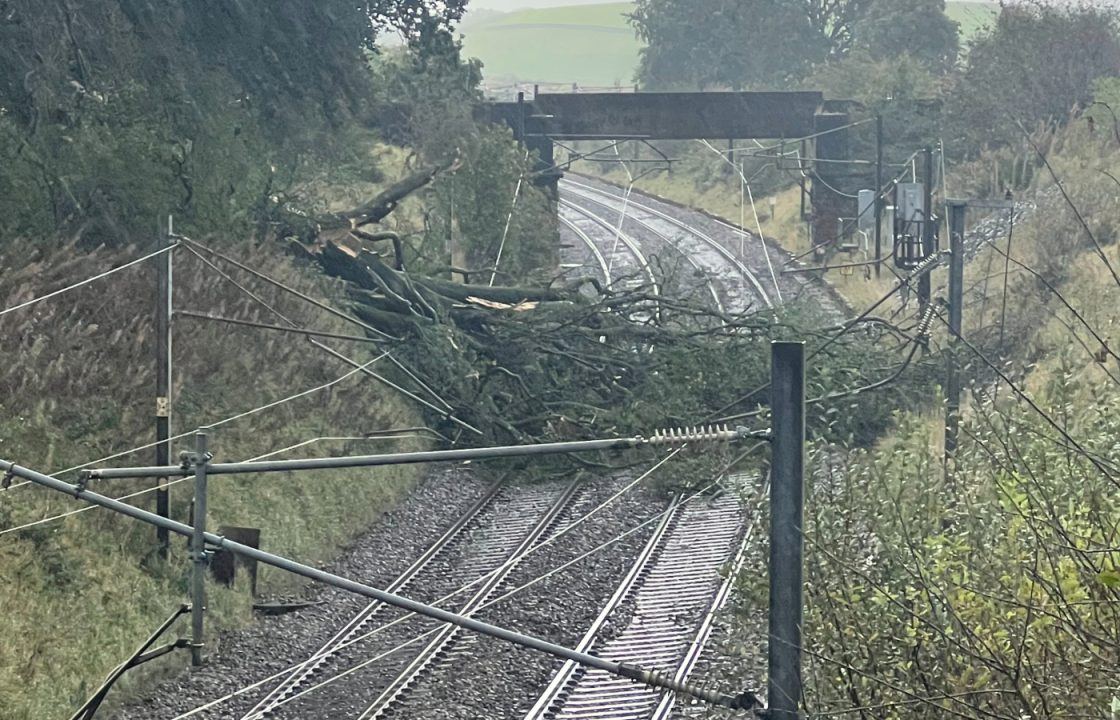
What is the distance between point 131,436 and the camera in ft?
65.1

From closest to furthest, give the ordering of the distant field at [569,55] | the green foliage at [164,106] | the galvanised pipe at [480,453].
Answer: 1. the galvanised pipe at [480,453]
2. the green foliage at [164,106]
3. the distant field at [569,55]

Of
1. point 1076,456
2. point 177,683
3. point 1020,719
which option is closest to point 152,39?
point 177,683

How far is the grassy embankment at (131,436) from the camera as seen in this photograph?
15.9 meters

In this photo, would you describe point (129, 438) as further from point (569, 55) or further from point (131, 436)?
point (569, 55)

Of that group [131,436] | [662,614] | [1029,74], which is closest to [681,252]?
[1029,74]

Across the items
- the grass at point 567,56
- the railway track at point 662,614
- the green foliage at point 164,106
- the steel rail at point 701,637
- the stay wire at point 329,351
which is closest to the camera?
the steel rail at point 701,637

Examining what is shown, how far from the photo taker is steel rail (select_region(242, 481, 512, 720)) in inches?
588

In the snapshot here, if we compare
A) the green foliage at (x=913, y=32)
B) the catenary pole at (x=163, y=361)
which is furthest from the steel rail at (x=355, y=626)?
the green foliage at (x=913, y=32)

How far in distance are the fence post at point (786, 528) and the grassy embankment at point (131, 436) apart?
27.9ft

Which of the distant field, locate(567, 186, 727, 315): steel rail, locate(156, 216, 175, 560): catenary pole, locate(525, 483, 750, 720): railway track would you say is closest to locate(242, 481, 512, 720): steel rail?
locate(525, 483, 750, 720): railway track

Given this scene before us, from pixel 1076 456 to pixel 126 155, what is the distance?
54.1 ft

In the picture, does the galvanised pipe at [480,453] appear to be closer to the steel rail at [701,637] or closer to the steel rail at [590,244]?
the steel rail at [701,637]

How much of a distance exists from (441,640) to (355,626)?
4.25 feet

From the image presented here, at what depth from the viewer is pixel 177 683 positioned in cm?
1540
